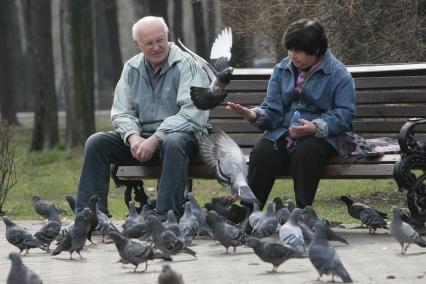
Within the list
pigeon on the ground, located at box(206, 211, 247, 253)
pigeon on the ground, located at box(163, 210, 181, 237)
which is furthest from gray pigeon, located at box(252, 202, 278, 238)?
pigeon on the ground, located at box(163, 210, 181, 237)

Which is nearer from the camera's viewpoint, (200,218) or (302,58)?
(302,58)

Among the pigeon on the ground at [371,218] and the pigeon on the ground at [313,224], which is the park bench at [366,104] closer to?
the pigeon on the ground at [371,218]

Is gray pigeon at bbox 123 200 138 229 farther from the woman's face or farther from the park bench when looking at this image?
the woman's face

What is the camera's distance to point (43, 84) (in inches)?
907

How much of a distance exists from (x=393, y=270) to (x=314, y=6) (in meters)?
6.90

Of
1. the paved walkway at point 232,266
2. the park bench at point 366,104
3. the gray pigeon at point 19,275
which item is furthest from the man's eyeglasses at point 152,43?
the gray pigeon at point 19,275

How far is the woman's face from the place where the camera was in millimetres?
9500

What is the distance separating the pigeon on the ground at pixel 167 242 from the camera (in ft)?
27.7

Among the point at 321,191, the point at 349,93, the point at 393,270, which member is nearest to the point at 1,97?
the point at 321,191

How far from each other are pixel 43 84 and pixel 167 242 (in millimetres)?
15009

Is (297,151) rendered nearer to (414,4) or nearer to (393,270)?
(393,270)

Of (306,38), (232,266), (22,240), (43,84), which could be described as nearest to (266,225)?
(232,266)

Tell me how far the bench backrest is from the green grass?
1.19m

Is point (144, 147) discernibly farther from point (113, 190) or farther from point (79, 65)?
point (79, 65)
